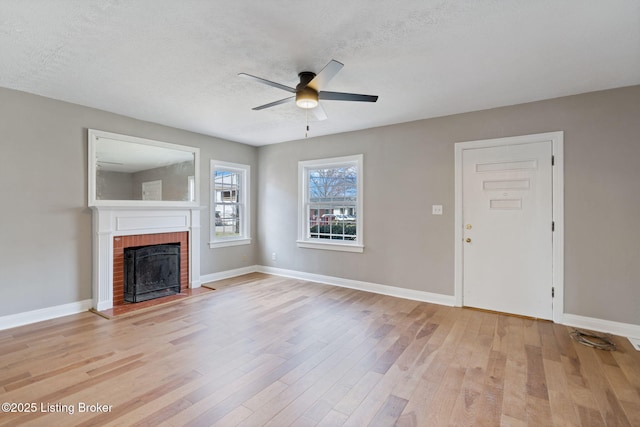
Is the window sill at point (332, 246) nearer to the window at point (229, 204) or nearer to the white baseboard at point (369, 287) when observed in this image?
the white baseboard at point (369, 287)

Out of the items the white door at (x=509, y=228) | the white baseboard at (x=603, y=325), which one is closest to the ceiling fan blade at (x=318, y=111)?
the white door at (x=509, y=228)

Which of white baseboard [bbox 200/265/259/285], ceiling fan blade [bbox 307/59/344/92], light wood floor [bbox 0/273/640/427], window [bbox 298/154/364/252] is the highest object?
ceiling fan blade [bbox 307/59/344/92]

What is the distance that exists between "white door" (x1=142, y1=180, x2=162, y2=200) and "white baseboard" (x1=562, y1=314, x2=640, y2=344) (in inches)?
217

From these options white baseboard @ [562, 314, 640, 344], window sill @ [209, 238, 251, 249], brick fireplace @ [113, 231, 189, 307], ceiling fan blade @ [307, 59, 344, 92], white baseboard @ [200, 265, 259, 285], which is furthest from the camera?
window sill @ [209, 238, 251, 249]

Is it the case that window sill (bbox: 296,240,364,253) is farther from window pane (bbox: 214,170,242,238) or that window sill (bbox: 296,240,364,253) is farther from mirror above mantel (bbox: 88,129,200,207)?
mirror above mantel (bbox: 88,129,200,207)

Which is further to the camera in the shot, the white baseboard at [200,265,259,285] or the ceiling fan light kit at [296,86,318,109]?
the white baseboard at [200,265,259,285]

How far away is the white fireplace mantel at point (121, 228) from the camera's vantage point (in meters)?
3.83

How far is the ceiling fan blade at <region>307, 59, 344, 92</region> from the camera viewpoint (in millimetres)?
2164

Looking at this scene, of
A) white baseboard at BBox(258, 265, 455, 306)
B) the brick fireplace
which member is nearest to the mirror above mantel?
the brick fireplace

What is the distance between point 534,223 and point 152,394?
164 inches

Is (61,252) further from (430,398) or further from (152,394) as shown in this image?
(430,398)

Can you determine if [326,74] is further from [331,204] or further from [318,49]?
[331,204]

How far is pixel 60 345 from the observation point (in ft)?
9.30

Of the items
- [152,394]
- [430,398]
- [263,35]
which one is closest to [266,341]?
[152,394]
